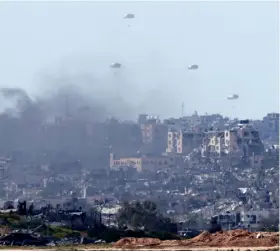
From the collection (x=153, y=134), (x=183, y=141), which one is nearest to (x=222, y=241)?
(x=183, y=141)

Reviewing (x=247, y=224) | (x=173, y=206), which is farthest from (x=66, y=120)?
(x=247, y=224)

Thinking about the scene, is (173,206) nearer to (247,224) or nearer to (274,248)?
(247,224)

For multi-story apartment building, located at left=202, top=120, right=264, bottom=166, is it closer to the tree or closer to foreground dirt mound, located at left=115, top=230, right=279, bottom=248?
the tree

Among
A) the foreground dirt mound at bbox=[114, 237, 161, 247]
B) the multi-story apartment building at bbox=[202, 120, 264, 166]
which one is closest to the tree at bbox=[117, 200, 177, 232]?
the foreground dirt mound at bbox=[114, 237, 161, 247]

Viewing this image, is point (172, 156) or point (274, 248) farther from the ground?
point (172, 156)

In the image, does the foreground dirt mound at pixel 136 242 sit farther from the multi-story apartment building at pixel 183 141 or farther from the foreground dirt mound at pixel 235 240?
the multi-story apartment building at pixel 183 141

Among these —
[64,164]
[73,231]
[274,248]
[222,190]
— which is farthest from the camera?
[64,164]

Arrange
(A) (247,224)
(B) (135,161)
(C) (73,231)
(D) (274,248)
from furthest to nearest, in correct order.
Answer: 1. (B) (135,161)
2. (A) (247,224)
3. (C) (73,231)
4. (D) (274,248)
